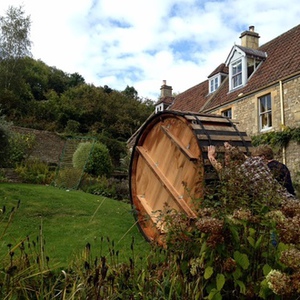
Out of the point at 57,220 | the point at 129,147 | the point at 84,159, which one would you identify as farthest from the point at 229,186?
the point at 129,147

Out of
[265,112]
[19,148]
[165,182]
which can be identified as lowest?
[165,182]

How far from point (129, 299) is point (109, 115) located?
30.3m

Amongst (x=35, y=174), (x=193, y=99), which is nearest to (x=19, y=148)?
(x=35, y=174)

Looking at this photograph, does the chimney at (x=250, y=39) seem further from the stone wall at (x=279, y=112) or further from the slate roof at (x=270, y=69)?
the stone wall at (x=279, y=112)

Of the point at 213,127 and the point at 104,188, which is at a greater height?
the point at 213,127

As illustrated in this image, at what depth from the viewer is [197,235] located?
2.08 m

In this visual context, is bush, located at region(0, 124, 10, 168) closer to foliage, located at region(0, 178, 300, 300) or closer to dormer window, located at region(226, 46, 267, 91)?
foliage, located at region(0, 178, 300, 300)

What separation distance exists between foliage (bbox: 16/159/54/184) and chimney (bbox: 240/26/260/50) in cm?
1400

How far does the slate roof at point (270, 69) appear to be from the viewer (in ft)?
48.8

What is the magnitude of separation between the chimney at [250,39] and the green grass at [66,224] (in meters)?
15.7

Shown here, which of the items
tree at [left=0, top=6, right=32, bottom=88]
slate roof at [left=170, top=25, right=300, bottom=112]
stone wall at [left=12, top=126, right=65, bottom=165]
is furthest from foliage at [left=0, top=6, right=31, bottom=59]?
slate roof at [left=170, top=25, right=300, bottom=112]

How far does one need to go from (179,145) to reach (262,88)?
12.6m

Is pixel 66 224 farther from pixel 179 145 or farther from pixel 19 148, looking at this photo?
pixel 19 148

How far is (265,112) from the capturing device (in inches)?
608
